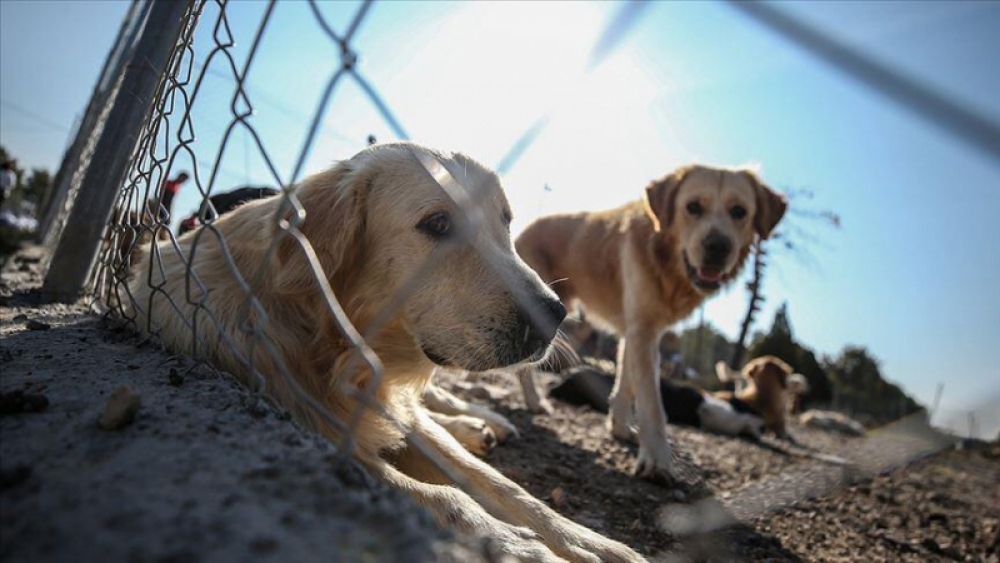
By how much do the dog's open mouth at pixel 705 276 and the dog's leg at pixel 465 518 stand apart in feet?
10.8

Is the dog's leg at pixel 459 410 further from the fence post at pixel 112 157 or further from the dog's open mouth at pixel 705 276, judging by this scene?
the fence post at pixel 112 157

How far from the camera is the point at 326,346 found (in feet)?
6.96

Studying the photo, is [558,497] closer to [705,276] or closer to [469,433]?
[469,433]

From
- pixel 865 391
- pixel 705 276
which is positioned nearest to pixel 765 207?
pixel 705 276

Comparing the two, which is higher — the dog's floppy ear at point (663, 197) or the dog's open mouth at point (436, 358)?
the dog's floppy ear at point (663, 197)

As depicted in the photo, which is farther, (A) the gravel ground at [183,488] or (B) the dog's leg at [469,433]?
(B) the dog's leg at [469,433]

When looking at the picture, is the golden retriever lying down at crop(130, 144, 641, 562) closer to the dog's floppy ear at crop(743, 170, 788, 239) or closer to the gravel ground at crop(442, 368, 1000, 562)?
the gravel ground at crop(442, 368, 1000, 562)

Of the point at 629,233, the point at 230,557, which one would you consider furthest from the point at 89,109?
the point at 230,557

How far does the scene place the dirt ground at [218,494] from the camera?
79 cm

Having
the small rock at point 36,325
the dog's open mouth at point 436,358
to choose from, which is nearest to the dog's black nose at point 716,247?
the dog's open mouth at point 436,358

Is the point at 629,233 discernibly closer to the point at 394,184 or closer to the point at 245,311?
the point at 394,184

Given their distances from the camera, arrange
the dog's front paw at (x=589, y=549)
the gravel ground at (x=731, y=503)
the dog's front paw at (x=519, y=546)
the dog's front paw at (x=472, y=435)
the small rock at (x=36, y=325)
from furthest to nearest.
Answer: the dog's front paw at (x=472, y=435) < the gravel ground at (x=731, y=503) < the small rock at (x=36, y=325) < the dog's front paw at (x=589, y=549) < the dog's front paw at (x=519, y=546)

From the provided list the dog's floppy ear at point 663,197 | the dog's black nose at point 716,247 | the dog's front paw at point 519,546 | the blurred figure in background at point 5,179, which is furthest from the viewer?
the blurred figure in background at point 5,179

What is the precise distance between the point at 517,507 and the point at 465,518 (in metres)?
0.45
